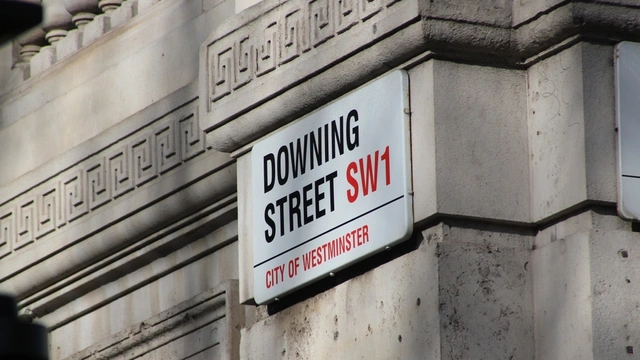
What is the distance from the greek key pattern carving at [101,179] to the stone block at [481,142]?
1764 mm

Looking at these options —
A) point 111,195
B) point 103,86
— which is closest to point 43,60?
point 103,86

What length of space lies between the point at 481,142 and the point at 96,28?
3.25 metres

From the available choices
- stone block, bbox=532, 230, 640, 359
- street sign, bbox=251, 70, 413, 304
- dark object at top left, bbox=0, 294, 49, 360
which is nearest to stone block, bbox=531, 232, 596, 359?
stone block, bbox=532, 230, 640, 359

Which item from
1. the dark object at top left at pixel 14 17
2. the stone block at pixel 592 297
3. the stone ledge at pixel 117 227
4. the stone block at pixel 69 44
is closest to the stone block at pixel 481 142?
the stone block at pixel 592 297

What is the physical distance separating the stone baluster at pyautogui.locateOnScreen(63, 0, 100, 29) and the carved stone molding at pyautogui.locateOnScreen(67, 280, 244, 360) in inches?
62.2

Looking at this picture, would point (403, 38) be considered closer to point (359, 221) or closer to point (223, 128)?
point (359, 221)

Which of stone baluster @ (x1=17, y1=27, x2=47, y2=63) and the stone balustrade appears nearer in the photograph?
the stone balustrade

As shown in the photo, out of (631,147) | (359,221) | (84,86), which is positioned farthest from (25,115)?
(631,147)

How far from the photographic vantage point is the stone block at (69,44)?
781 cm

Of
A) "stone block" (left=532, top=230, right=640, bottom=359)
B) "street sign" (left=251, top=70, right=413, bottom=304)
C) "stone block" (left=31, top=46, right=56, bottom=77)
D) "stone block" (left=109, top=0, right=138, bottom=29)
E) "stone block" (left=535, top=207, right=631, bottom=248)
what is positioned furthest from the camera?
"stone block" (left=31, top=46, right=56, bottom=77)

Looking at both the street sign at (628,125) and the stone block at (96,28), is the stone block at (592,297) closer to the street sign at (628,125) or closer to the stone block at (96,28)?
the street sign at (628,125)

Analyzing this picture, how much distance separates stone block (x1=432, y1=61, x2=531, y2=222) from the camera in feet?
15.7

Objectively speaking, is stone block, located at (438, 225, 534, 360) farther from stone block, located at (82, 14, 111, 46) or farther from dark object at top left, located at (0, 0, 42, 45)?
stone block, located at (82, 14, 111, 46)

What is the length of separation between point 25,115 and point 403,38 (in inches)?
140
